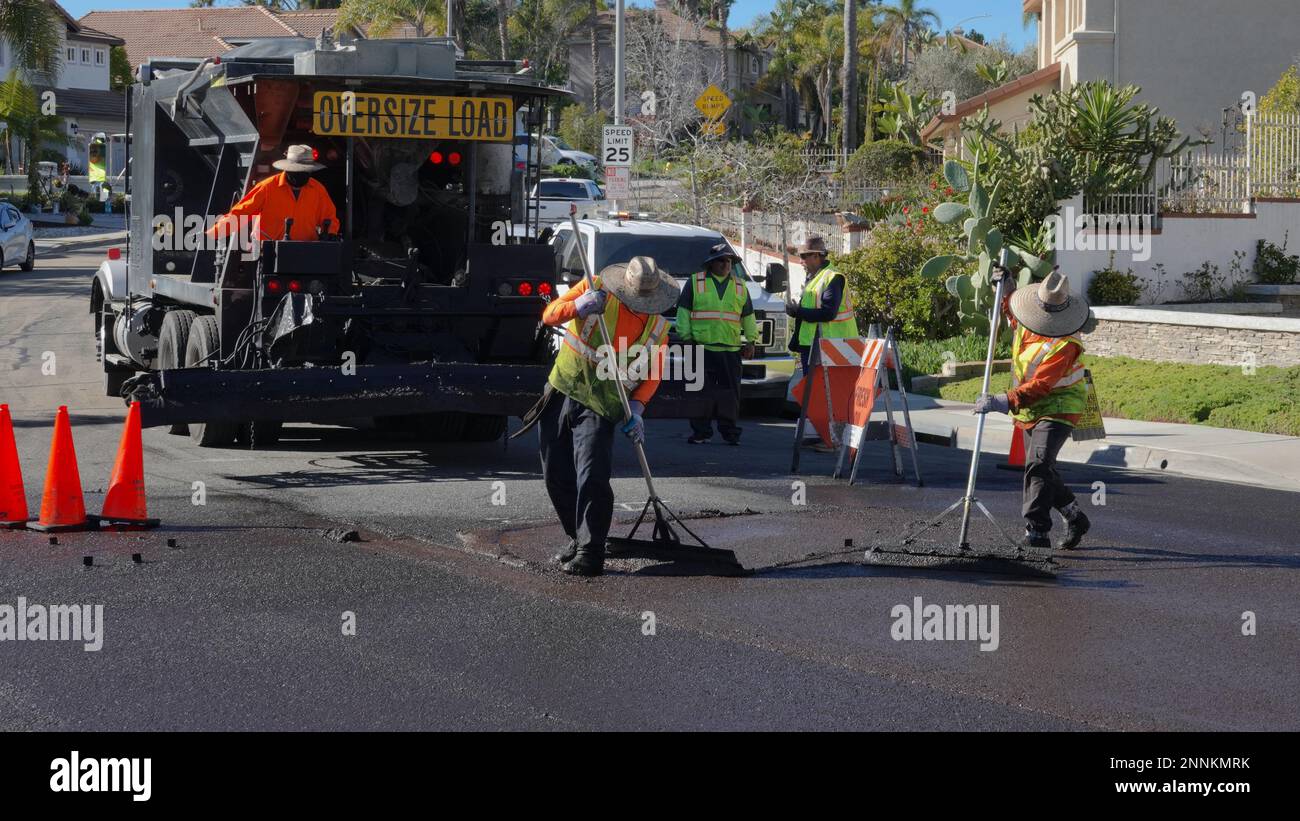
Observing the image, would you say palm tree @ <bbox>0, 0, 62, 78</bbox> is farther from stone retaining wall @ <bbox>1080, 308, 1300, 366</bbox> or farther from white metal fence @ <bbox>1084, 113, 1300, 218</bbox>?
stone retaining wall @ <bbox>1080, 308, 1300, 366</bbox>

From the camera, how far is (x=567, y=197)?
37094mm

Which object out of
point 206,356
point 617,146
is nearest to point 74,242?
point 617,146

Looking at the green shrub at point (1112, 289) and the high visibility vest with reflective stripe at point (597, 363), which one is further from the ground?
the green shrub at point (1112, 289)

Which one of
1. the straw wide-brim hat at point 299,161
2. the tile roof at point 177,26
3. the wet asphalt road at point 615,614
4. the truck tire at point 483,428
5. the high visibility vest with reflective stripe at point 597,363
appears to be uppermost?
the tile roof at point 177,26

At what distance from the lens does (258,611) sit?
25.5 feet

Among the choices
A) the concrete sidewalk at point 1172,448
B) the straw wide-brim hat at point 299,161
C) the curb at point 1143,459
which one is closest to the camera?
the straw wide-brim hat at point 299,161

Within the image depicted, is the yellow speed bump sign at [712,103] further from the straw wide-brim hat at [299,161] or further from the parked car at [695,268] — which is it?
the straw wide-brim hat at [299,161]

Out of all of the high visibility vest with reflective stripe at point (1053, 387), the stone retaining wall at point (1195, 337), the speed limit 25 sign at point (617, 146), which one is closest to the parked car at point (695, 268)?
the stone retaining wall at point (1195, 337)

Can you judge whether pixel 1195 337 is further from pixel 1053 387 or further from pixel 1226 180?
pixel 1053 387

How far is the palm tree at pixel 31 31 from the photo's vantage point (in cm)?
3072

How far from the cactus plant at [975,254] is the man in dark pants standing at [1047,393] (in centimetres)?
904

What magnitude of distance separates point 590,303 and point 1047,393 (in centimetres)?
297
